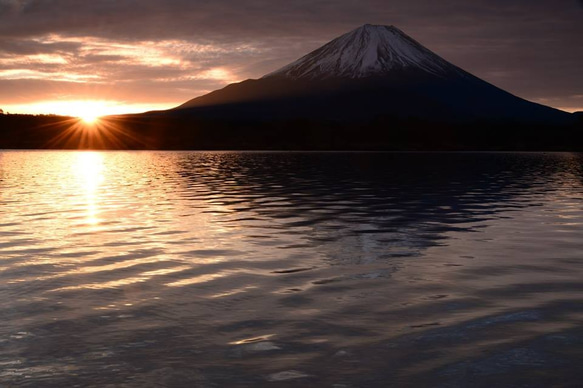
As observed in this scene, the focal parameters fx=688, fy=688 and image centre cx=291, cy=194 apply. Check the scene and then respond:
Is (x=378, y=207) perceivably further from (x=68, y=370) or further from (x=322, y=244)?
(x=68, y=370)

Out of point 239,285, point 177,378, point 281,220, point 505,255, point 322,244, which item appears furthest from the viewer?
point 281,220

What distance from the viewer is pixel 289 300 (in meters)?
12.2

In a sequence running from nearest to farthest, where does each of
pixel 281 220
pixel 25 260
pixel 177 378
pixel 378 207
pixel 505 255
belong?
pixel 177 378, pixel 25 260, pixel 505 255, pixel 281 220, pixel 378 207

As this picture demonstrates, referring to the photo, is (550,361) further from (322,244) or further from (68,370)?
(322,244)

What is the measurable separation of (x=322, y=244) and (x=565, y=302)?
8.11 metres

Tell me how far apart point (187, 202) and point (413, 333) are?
76.8 feet

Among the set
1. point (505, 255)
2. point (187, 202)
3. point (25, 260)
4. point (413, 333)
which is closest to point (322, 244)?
point (505, 255)

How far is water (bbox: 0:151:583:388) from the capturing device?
8492 mm

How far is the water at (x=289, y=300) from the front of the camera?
8.49 m

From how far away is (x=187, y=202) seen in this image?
32.4 meters

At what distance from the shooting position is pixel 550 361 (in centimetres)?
882

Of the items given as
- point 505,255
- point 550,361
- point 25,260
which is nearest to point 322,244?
point 505,255

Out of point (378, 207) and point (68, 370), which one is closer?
point (68, 370)

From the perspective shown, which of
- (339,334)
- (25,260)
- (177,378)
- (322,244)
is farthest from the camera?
(322,244)
